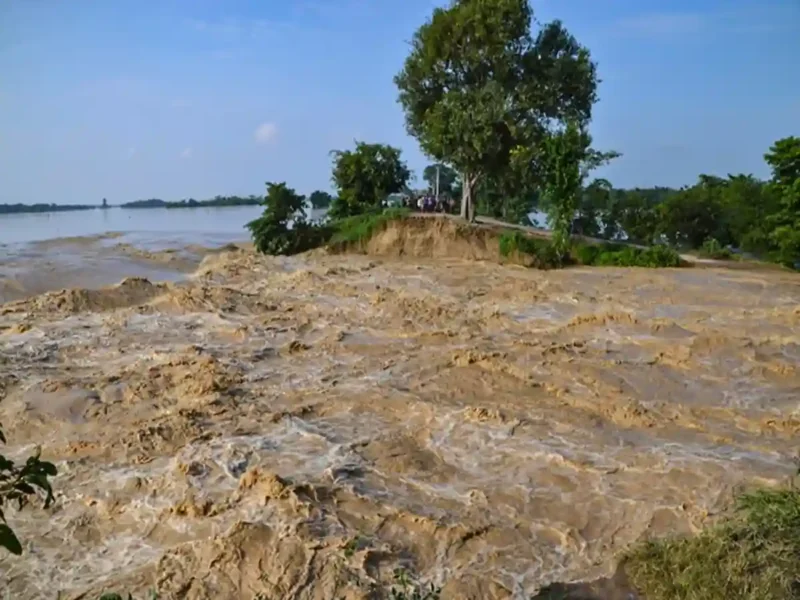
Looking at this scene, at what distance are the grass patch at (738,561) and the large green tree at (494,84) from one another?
19.8 meters

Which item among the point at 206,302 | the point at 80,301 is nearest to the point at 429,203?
the point at 206,302

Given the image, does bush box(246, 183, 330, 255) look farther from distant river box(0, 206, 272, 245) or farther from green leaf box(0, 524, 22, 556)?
green leaf box(0, 524, 22, 556)

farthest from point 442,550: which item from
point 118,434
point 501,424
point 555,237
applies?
point 555,237

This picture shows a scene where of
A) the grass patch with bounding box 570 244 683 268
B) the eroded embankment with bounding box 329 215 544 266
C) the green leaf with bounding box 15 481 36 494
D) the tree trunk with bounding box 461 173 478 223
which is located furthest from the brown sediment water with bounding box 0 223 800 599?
the tree trunk with bounding box 461 173 478 223

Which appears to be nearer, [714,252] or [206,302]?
[206,302]

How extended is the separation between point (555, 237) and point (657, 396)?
1291cm

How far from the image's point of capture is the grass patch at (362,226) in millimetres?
25781

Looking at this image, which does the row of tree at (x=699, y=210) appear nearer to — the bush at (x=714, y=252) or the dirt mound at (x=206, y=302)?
the bush at (x=714, y=252)

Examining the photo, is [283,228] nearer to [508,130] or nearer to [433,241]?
[433,241]

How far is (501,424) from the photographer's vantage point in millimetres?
9109

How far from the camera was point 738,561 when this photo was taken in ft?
15.2

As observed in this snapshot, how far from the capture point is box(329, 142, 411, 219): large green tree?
28922 mm

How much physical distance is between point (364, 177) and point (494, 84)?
6.58 metres

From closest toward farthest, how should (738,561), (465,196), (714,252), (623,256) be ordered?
(738,561) < (623,256) < (714,252) < (465,196)
